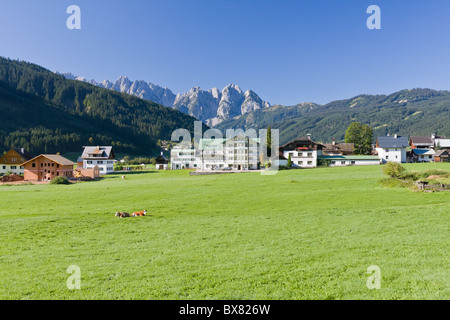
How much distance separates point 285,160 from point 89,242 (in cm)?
8128

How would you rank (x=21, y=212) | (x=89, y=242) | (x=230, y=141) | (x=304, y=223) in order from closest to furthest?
(x=89, y=242)
(x=304, y=223)
(x=21, y=212)
(x=230, y=141)

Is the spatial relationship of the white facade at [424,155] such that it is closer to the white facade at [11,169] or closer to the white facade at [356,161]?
the white facade at [356,161]

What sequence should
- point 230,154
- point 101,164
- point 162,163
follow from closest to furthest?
point 101,164
point 230,154
point 162,163

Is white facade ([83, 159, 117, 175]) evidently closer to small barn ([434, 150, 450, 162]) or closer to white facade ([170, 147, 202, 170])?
white facade ([170, 147, 202, 170])

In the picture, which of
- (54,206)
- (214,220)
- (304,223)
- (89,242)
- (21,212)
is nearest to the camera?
(89,242)

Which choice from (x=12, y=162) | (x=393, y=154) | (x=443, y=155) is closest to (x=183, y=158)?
(x=12, y=162)

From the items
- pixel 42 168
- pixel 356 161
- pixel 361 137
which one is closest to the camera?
pixel 42 168

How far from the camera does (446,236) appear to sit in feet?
50.2

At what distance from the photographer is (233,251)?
568 inches

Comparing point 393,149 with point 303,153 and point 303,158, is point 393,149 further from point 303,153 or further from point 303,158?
point 303,158

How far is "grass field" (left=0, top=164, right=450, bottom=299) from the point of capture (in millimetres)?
9859

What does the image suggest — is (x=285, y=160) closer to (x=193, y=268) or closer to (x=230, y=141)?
(x=230, y=141)

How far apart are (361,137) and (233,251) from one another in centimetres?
11388
